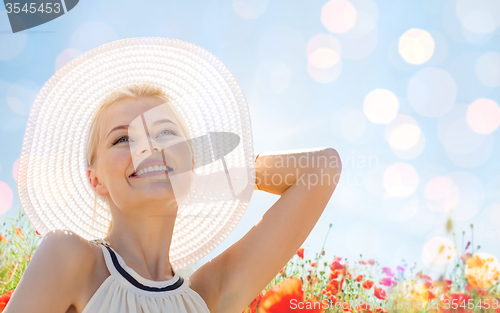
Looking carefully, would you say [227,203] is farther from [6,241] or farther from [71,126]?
[6,241]

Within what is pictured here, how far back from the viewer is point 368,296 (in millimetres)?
3264

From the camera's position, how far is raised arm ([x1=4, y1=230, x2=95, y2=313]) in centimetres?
114

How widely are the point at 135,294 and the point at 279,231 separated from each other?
726 millimetres

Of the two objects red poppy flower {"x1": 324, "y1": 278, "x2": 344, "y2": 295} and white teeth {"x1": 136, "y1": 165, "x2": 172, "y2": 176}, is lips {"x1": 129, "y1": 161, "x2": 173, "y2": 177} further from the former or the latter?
red poppy flower {"x1": 324, "y1": 278, "x2": 344, "y2": 295}

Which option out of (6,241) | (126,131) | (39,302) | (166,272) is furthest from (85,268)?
(6,241)

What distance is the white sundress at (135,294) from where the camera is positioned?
1343 mm

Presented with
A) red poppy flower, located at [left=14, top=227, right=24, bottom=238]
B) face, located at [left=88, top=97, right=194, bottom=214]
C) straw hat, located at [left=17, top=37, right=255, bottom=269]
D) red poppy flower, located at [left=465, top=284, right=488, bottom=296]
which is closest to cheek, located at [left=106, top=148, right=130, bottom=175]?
face, located at [left=88, top=97, right=194, bottom=214]

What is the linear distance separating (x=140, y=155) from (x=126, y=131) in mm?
141

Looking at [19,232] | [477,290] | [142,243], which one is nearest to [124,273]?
[142,243]

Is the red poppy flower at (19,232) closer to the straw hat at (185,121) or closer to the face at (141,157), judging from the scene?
the straw hat at (185,121)

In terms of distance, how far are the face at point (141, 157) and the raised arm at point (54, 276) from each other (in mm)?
318

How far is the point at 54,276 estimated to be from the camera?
3.93ft

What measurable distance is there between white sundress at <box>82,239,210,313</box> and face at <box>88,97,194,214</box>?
0.87ft

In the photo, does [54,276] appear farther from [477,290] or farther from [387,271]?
[477,290]
